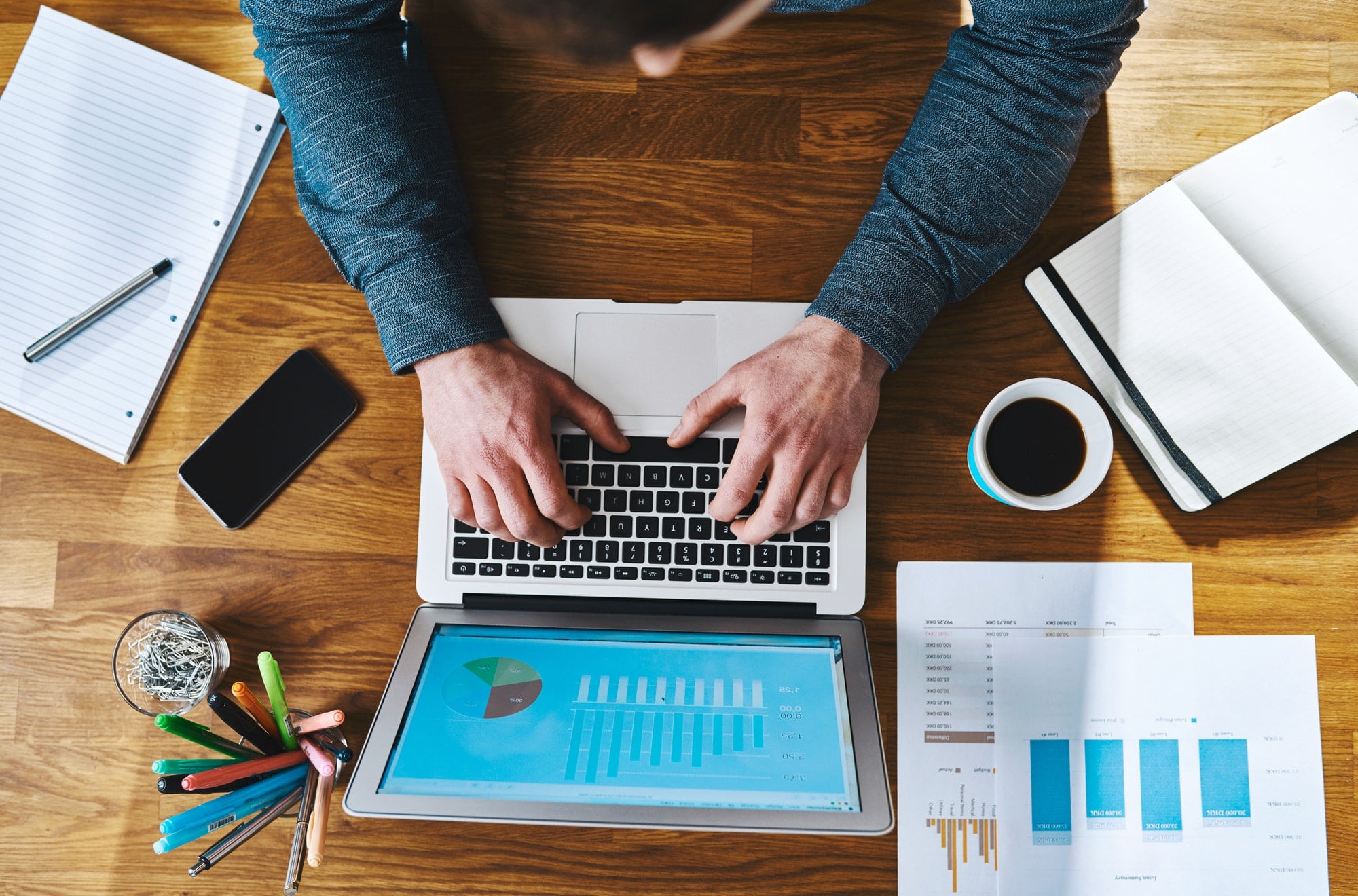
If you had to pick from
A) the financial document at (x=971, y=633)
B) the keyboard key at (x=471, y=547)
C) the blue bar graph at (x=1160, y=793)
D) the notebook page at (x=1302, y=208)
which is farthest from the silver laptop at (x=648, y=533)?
the notebook page at (x=1302, y=208)

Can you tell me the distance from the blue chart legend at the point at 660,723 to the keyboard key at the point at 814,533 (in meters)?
0.16

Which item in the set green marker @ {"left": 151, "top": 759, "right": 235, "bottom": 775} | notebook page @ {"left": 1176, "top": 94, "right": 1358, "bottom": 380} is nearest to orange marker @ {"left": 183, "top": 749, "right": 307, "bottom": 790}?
green marker @ {"left": 151, "top": 759, "right": 235, "bottom": 775}

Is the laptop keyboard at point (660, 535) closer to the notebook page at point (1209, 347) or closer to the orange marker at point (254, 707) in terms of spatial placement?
the orange marker at point (254, 707)

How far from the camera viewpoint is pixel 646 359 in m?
0.81

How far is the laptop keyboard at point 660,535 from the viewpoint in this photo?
78 centimetres

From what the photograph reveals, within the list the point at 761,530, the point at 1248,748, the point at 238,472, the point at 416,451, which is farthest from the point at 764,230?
the point at 1248,748

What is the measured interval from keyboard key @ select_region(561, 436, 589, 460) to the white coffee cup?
0.37m

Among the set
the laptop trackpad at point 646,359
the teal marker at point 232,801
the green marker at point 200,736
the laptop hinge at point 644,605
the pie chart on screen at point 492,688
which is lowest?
the teal marker at point 232,801

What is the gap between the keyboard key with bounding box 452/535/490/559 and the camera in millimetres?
802

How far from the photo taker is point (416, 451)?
0.85 meters

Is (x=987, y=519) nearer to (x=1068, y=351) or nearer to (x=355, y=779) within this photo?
(x=1068, y=351)

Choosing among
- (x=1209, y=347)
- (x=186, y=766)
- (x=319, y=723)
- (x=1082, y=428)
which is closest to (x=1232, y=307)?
(x=1209, y=347)

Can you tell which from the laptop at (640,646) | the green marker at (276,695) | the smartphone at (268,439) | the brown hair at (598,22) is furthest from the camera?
the smartphone at (268,439)

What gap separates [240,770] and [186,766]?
0.05 metres
